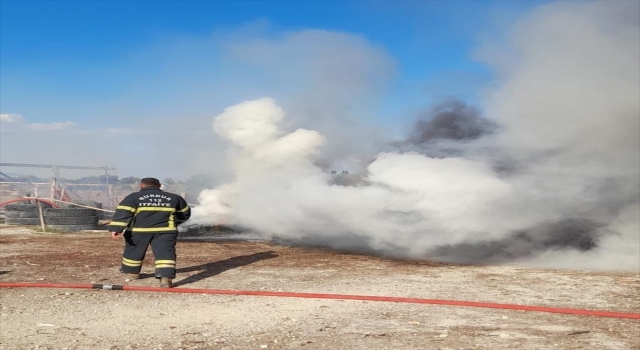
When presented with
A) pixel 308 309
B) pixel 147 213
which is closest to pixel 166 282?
pixel 147 213

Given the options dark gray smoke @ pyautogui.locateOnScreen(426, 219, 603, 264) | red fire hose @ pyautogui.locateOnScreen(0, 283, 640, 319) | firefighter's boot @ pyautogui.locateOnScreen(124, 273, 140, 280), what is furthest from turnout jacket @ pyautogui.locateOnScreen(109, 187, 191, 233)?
dark gray smoke @ pyautogui.locateOnScreen(426, 219, 603, 264)

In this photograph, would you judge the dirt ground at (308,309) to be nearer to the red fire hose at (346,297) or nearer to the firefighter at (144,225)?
the red fire hose at (346,297)

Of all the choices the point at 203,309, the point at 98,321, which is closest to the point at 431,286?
the point at 203,309

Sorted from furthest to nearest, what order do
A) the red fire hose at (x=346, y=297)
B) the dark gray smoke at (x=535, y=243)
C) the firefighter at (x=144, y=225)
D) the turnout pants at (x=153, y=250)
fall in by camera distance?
1. the dark gray smoke at (x=535, y=243)
2. the firefighter at (x=144, y=225)
3. the turnout pants at (x=153, y=250)
4. the red fire hose at (x=346, y=297)

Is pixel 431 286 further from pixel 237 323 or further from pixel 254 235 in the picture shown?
pixel 254 235

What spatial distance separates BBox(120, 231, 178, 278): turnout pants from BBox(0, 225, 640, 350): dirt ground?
1.04ft

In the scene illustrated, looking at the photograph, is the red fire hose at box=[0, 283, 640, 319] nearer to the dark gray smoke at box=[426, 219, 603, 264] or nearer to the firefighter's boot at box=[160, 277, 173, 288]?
the firefighter's boot at box=[160, 277, 173, 288]

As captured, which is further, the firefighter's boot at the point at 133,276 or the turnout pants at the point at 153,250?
the firefighter's boot at the point at 133,276

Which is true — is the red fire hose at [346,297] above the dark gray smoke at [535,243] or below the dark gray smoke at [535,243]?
below

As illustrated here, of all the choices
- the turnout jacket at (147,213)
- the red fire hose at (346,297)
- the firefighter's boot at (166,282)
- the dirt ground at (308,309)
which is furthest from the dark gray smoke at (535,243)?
the firefighter's boot at (166,282)

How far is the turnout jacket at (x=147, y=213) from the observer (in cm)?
827

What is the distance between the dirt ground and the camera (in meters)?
5.30

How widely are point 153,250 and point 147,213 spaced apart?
A: 55 cm

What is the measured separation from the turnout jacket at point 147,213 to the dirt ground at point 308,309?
834mm
